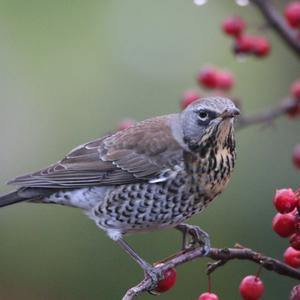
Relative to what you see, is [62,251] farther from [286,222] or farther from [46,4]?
[46,4]

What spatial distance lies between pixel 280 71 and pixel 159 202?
4.45m

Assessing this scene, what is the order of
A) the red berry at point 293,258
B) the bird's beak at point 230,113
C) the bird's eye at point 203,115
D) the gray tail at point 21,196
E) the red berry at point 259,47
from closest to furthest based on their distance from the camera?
the red berry at point 293,258
the bird's beak at point 230,113
the bird's eye at point 203,115
the gray tail at point 21,196
the red berry at point 259,47

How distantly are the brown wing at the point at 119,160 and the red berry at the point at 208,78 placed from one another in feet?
2.81

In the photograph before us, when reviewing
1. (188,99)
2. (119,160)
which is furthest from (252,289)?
(188,99)

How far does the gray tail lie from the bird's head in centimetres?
81

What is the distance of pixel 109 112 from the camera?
8.38m

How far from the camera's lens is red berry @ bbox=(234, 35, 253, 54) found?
485cm

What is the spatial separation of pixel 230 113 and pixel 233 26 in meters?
1.17

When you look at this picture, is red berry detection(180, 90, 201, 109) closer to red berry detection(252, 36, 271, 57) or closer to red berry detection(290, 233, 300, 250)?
red berry detection(252, 36, 271, 57)

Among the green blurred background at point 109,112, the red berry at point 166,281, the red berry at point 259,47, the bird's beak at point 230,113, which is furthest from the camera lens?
the green blurred background at point 109,112

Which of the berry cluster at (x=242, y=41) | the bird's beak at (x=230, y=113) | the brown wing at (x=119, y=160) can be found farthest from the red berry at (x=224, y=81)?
the bird's beak at (x=230, y=113)

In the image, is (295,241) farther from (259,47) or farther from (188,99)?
(259,47)

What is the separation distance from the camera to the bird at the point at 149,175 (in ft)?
13.3

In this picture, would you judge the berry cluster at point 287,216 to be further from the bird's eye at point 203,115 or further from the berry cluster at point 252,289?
the bird's eye at point 203,115
